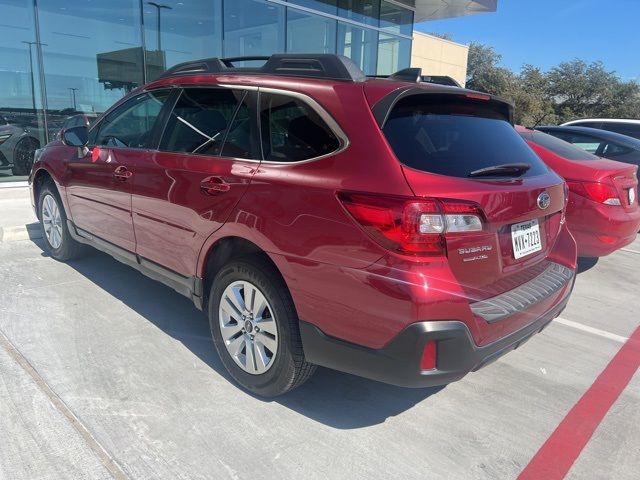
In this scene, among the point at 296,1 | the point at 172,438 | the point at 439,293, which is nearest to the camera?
the point at 439,293

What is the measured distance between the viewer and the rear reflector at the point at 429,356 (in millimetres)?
2121

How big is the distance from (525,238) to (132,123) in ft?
10.0

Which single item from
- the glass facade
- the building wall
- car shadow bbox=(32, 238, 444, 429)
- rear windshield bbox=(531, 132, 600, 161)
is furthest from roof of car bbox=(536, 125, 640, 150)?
the building wall

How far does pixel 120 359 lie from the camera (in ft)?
10.4

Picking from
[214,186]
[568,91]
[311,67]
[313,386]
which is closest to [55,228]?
[214,186]

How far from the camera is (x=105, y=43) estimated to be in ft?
32.3

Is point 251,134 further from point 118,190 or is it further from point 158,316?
point 158,316

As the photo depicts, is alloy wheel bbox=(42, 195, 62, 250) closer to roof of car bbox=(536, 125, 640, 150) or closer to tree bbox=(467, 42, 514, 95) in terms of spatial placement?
roof of car bbox=(536, 125, 640, 150)

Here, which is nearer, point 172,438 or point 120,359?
point 172,438

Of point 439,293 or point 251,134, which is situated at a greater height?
→ point 251,134

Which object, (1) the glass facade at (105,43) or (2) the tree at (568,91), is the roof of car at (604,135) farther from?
(2) the tree at (568,91)

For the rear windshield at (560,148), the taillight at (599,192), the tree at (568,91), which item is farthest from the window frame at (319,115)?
the tree at (568,91)

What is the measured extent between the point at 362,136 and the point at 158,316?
237 cm

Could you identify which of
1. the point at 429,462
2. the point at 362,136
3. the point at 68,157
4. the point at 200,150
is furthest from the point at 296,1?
the point at 429,462
